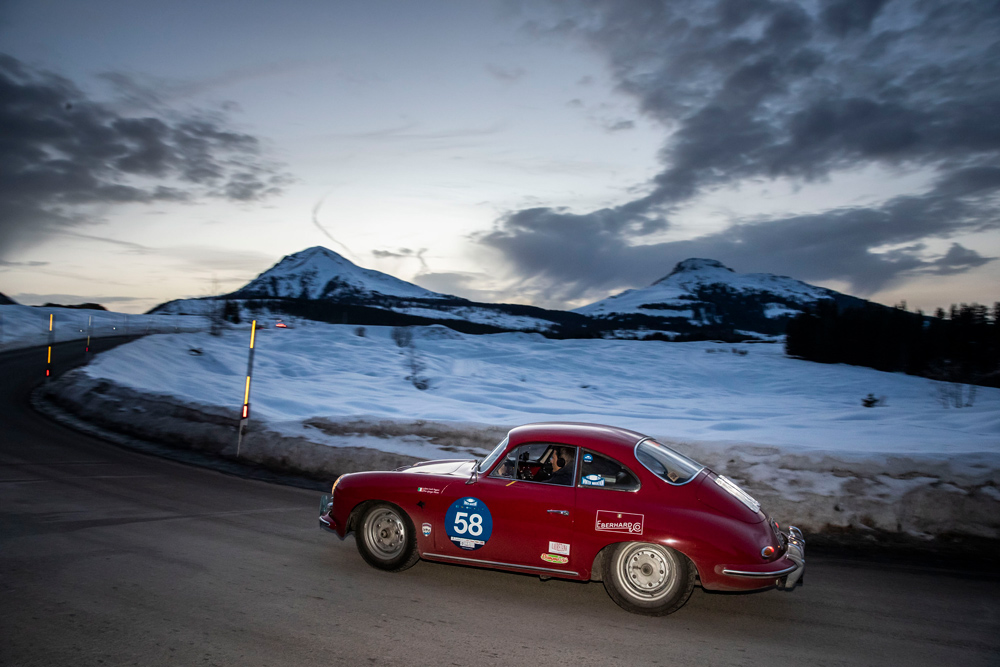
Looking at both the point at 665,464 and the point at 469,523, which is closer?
the point at 665,464

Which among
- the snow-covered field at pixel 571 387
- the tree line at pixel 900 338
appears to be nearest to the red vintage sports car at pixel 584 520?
the snow-covered field at pixel 571 387

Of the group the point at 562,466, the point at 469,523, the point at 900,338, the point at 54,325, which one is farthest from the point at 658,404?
the point at 900,338

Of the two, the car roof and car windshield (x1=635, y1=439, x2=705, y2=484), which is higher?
the car roof

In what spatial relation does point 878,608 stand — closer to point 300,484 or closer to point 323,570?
point 323,570

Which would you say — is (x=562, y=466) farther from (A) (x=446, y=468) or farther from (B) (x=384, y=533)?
(B) (x=384, y=533)

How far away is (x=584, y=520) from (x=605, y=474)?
1.39ft

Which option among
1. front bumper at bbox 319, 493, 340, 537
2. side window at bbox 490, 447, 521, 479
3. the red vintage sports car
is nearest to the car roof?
the red vintage sports car

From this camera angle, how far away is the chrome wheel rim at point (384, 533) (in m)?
5.57

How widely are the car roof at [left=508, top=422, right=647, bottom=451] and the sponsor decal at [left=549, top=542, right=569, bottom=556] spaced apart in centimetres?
84

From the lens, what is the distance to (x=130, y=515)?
6922 mm

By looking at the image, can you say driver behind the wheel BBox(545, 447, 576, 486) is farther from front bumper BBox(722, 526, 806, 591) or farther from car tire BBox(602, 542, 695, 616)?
front bumper BBox(722, 526, 806, 591)

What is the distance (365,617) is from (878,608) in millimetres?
4247

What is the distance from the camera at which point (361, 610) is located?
4531 millimetres

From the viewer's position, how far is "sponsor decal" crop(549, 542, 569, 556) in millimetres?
4961
